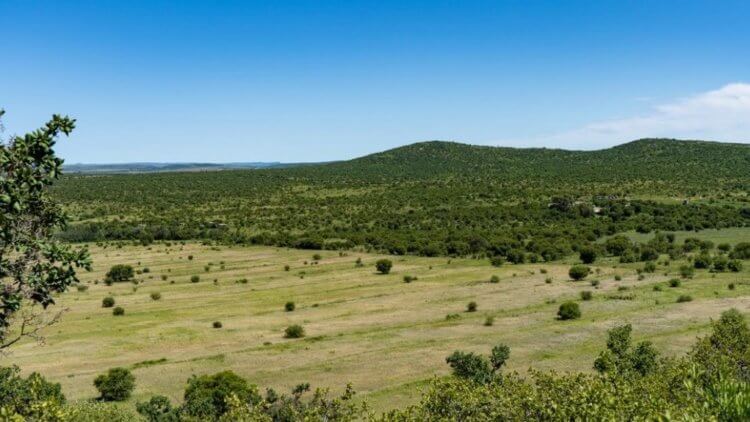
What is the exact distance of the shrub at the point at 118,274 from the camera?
310 feet

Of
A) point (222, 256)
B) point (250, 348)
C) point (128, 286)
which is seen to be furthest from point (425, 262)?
point (250, 348)

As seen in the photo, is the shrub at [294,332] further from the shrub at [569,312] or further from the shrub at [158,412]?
the shrub at [569,312]

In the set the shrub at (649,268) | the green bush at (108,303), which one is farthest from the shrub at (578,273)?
the green bush at (108,303)

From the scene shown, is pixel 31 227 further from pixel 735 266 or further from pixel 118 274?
pixel 735 266

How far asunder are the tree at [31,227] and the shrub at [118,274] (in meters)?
84.4

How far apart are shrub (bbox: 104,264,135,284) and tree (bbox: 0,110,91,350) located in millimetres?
84423

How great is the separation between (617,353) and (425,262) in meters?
63.6

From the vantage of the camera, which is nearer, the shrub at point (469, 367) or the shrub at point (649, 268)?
the shrub at point (469, 367)

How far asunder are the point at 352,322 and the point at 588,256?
51.1 meters

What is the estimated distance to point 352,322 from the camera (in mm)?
67312

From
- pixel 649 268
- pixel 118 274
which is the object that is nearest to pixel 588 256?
pixel 649 268

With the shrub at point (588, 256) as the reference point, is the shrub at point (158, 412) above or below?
below

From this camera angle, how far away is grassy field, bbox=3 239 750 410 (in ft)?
164

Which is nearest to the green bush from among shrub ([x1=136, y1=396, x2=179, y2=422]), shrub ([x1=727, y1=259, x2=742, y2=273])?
shrub ([x1=136, y1=396, x2=179, y2=422])
